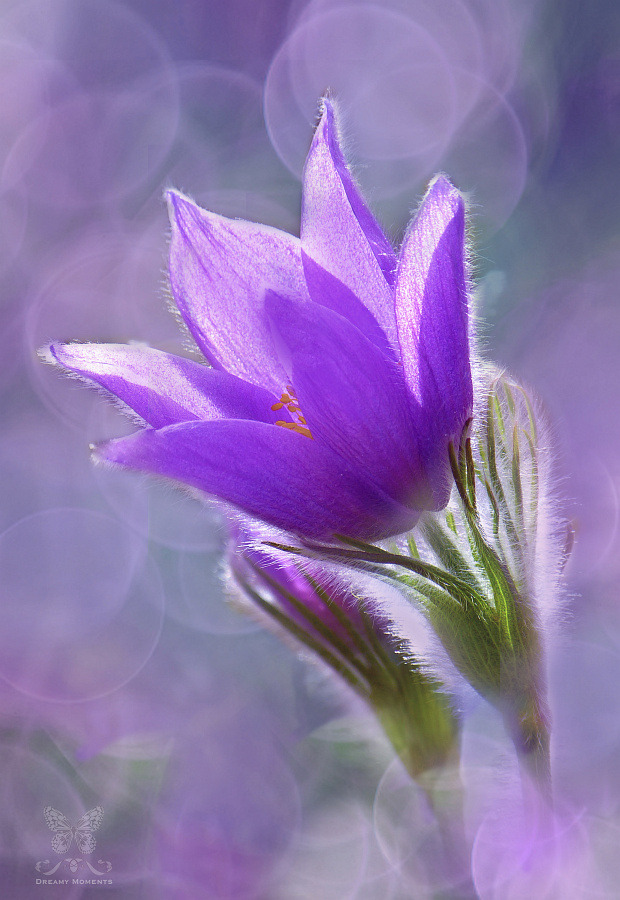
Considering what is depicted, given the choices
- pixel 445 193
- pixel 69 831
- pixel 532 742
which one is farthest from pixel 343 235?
pixel 69 831

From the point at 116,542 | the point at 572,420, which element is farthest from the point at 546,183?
the point at 116,542

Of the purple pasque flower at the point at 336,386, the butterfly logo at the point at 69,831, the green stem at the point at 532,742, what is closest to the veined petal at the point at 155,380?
the purple pasque flower at the point at 336,386

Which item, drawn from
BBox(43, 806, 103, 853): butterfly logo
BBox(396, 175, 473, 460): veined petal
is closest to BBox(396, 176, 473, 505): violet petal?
BBox(396, 175, 473, 460): veined petal

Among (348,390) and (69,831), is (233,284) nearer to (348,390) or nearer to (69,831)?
(348,390)

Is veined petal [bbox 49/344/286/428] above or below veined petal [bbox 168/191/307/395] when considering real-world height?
below

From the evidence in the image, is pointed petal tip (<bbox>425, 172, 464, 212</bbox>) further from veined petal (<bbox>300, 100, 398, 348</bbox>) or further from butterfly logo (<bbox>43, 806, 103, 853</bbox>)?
butterfly logo (<bbox>43, 806, 103, 853</bbox>)

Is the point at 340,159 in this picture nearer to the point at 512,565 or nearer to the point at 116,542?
the point at 512,565
